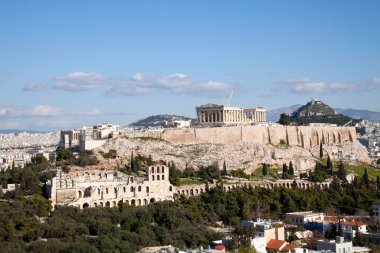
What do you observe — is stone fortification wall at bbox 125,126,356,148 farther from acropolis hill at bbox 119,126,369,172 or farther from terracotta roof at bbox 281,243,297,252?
terracotta roof at bbox 281,243,297,252

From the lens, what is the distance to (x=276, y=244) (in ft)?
127

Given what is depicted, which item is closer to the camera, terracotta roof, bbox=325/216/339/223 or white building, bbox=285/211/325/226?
terracotta roof, bbox=325/216/339/223

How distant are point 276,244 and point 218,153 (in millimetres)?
28519

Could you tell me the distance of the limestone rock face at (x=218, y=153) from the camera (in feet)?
201

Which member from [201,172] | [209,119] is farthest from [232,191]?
[209,119]

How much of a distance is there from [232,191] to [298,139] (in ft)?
99.2

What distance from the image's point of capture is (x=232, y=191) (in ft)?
169

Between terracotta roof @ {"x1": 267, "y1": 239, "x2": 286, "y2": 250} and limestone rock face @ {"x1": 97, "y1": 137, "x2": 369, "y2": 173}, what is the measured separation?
72.3ft

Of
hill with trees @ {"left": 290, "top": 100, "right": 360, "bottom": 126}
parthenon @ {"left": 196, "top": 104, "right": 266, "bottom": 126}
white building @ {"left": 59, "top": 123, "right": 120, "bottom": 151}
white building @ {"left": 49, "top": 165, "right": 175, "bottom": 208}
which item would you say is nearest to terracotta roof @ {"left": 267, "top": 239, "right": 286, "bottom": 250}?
white building @ {"left": 49, "top": 165, "right": 175, "bottom": 208}

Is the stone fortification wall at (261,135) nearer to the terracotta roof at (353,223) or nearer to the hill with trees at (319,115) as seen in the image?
the terracotta roof at (353,223)

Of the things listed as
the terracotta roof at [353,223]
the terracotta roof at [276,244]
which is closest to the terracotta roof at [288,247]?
the terracotta roof at [276,244]

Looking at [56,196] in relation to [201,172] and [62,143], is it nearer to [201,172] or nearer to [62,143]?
[201,172]

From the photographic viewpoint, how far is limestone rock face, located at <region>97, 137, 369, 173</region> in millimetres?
61188

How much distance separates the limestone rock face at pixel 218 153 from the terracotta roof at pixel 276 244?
72.3 ft
